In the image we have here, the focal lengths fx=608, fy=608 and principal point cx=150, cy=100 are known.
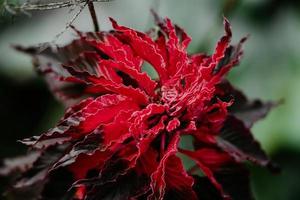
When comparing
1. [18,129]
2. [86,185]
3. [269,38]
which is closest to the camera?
[86,185]

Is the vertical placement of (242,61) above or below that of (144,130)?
above

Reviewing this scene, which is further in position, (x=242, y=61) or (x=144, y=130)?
(x=242, y=61)

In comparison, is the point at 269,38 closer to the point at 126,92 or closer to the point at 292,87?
the point at 292,87

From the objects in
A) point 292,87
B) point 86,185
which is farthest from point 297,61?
point 86,185

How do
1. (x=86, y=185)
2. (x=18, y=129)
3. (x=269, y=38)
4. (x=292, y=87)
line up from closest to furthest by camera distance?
(x=86, y=185), (x=292, y=87), (x=269, y=38), (x=18, y=129)
